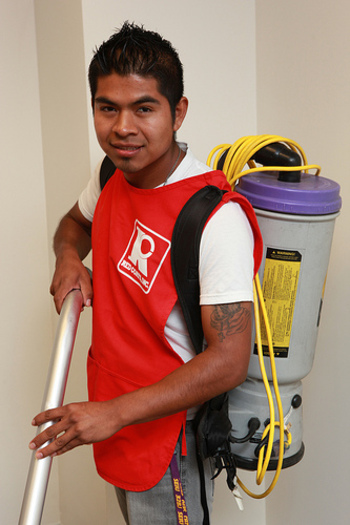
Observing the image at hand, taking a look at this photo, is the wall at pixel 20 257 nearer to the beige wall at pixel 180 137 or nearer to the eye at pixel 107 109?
the beige wall at pixel 180 137

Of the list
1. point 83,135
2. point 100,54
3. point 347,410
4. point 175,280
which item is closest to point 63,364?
point 175,280

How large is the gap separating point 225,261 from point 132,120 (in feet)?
1.21

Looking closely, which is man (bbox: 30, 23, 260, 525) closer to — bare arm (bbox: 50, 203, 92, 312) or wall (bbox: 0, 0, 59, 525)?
bare arm (bbox: 50, 203, 92, 312)

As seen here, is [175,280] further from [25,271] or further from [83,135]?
[25,271]

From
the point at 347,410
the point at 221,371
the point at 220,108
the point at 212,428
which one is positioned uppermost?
the point at 220,108

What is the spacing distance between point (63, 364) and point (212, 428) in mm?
427

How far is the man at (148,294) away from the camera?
4.18ft

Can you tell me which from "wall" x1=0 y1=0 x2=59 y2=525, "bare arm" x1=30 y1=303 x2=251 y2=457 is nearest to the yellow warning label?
"bare arm" x1=30 y1=303 x2=251 y2=457

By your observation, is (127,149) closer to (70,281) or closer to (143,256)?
(143,256)

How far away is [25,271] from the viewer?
8.21 feet

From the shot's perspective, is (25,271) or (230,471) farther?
(25,271)

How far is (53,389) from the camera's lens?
116cm

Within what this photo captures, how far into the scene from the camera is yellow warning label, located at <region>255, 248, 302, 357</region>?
4.91 ft

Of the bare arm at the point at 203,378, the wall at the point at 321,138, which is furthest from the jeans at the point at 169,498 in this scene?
the wall at the point at 321,138
